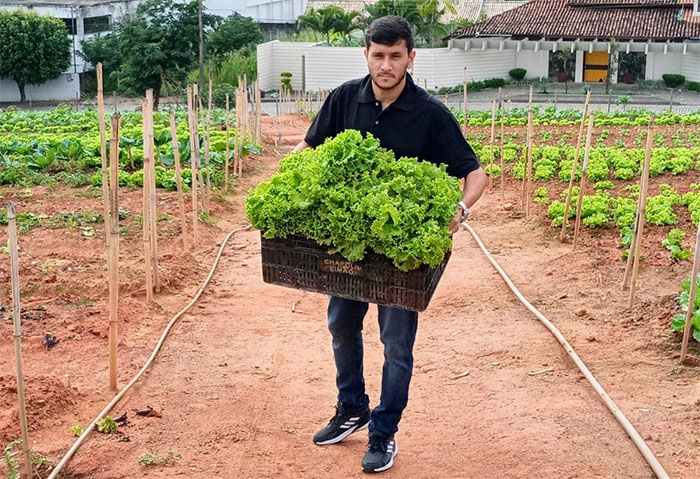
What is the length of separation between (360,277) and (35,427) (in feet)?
7.23

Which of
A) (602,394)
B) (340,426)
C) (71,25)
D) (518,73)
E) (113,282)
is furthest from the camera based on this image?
(71,25)

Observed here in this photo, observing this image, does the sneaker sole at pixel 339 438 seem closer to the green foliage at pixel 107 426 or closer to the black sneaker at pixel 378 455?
the black sneaker at pixel 378 455

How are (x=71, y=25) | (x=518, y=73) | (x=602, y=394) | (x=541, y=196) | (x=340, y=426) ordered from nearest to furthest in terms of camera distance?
(x=340, y=426)
(x=602, y=394)
(x=541, y=196)
(x=518, y=73)
(x=71, y=25)

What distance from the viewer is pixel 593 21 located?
41406mm

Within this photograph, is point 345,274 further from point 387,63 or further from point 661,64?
point 661,64

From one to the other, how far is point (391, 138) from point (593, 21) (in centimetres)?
3959

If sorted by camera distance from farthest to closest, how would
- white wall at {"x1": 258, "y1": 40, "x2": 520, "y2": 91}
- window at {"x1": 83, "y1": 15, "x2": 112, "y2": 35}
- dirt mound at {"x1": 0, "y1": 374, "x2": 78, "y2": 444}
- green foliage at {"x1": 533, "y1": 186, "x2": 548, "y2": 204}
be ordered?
window at {"x1": 83, "y1": 15, "x2": 112, "y2": 35} → white wall at {"x1": 258, "y1": 40, "x2": 520, "y2": 91} → green foliage at {"x1": 533, "y1": 186, "x2": 548, "y2": 204} → dirt mound at {"x1": 0, "y1": 374, "x2": 78, "y2": 444}

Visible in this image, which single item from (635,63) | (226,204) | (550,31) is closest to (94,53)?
(550,31)

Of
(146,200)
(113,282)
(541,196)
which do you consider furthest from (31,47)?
(113,282)

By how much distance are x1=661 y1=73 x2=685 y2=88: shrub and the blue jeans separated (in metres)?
38.2

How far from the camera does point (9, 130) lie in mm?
21547

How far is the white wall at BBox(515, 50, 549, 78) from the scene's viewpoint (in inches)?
1673

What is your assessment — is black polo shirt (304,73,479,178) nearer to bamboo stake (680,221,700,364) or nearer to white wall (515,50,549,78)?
bamboo stake (680,221,700,364)

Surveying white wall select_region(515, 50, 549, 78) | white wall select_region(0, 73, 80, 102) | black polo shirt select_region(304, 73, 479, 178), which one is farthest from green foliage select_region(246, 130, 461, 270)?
white wall select_region(0, 73, 80, 102)
